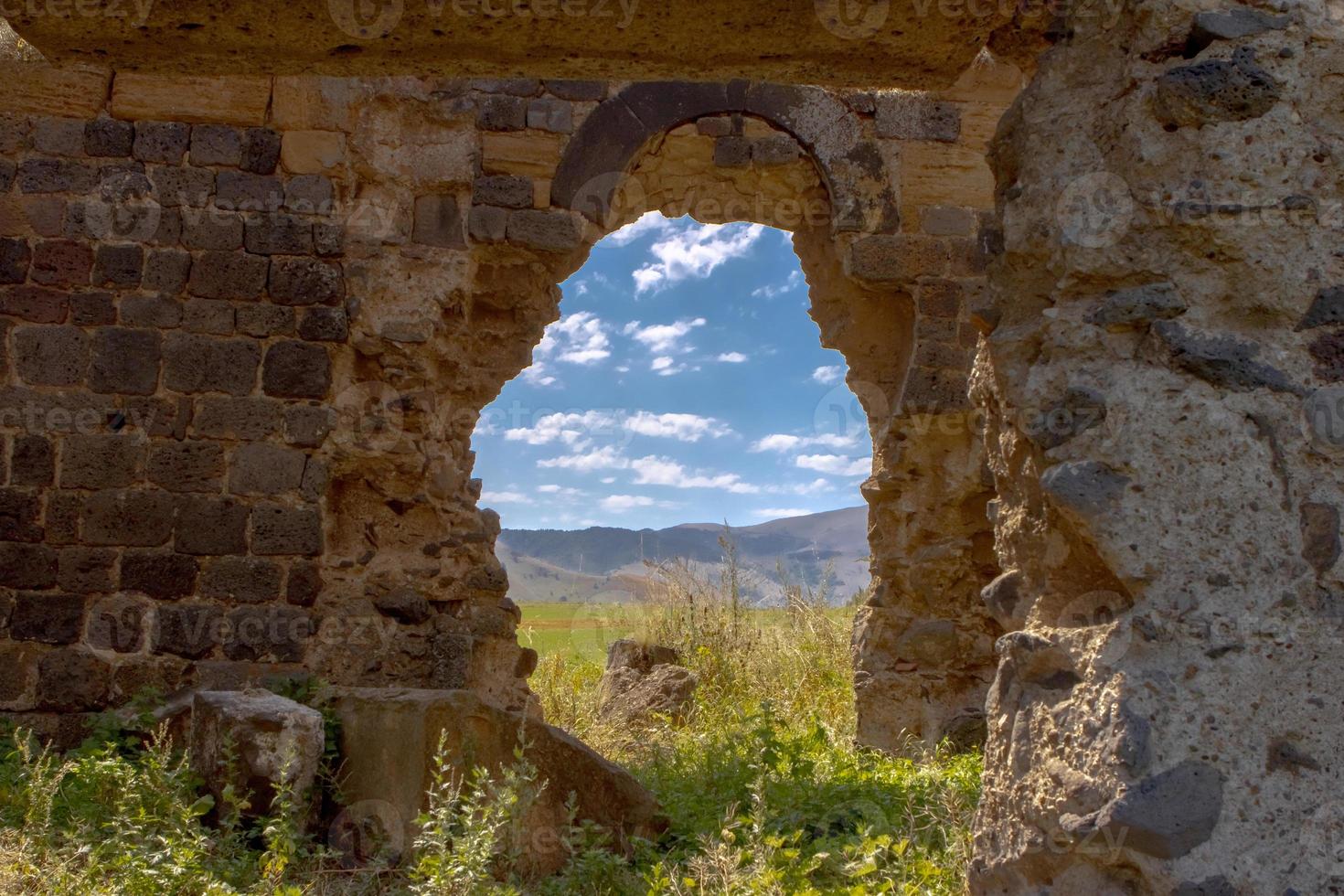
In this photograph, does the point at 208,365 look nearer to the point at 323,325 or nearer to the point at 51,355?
the point at 323,325

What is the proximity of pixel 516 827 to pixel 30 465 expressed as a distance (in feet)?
11.3

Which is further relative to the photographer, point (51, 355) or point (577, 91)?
point (577, 91)

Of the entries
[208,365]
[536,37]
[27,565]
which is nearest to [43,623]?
[27,565]

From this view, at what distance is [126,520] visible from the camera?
5.11 metres

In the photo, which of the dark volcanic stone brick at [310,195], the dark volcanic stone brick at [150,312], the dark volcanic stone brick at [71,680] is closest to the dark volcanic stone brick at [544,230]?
the dark volcanic stone brick at [310,195]

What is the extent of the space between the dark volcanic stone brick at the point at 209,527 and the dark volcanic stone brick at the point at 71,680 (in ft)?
2.16

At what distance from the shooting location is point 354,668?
5152 mm

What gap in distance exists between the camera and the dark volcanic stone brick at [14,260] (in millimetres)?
5207

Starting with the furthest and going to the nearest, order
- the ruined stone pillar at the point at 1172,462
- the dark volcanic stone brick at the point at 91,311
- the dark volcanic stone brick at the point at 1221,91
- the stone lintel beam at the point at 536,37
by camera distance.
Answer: the dark volcanic stone brick at the point at 91,311 < the stone lintel beam at the point at 536,37 < the dark volcanic stone brick at the point at 1221,91 < the ruined stone pillar at the point at 1172,462

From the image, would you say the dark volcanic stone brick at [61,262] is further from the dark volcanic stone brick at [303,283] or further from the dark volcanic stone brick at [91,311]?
the dark volcanic stone brick at [303,283]

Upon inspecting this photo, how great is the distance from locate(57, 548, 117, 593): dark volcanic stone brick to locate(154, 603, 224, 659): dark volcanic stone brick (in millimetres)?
287

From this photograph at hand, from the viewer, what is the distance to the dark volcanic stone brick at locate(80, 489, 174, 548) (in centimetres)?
510

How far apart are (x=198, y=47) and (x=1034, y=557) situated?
2.43 metres

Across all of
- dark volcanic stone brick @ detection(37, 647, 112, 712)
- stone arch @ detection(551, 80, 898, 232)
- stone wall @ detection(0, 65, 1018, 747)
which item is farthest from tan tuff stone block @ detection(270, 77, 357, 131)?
dark volcanic stone brick @ detection(37, 647, 112, 712)
